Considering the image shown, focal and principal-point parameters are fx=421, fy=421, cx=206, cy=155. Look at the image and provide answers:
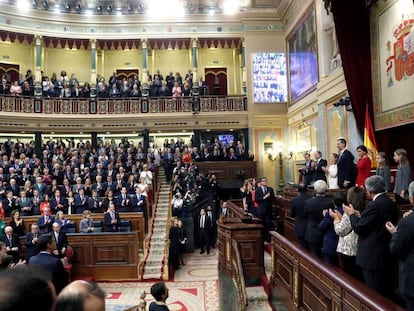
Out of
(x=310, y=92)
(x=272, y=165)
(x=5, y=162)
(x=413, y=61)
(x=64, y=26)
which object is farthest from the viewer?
(x=64, y=26)

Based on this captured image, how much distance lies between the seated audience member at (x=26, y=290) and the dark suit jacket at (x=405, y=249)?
7.71 ft

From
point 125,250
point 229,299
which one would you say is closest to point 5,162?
point 125,250

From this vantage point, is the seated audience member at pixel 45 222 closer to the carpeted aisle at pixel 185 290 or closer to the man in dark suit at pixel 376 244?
the carpeted aisle at pixel 185 290

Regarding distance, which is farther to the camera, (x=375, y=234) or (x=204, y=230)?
(x=204, y=230)

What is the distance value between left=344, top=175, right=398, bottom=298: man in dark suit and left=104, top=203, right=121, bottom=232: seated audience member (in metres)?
6.89

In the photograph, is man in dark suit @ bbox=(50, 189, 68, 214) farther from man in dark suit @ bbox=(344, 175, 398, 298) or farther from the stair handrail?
man in dark suit @ bbox=(344, 175, 398, 298)

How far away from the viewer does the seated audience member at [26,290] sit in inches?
39.2

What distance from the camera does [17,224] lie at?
29.9 feet

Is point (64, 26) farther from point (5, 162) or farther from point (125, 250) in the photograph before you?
point (125, 250)

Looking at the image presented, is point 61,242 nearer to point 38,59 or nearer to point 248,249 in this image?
point 248,249

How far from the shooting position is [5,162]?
41.6 feet

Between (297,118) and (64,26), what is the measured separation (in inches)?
422

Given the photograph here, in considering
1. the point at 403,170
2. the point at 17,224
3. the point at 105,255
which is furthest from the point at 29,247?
the point at 403,170

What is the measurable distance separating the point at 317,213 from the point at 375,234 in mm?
1267
